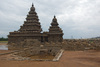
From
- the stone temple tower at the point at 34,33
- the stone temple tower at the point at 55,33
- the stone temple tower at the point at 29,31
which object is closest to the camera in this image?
the stone temple tower at the point at 55,33

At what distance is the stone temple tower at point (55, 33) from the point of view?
34.2 m

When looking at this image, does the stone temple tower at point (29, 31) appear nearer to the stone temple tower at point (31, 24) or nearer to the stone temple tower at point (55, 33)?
the stone temple tower at point (31, 24)

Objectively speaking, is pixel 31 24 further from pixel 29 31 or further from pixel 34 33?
pixel 34 33

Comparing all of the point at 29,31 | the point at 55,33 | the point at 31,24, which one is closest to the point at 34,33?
the point at 29,31

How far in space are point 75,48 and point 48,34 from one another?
12082 mm

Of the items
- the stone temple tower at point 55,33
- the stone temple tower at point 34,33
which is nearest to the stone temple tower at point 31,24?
the stone temple tower at point 34,33

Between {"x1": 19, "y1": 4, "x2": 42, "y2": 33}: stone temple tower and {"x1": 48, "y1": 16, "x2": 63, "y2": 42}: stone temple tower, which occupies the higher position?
{"x1": 19, "y1": 4, "x2": 42, "y2": 33}: stone temple tower

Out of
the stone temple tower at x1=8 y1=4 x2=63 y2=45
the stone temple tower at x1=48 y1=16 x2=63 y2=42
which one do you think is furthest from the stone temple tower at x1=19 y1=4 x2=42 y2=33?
the stone temple tower at x1=48 y1=16 x2=63 y2=42

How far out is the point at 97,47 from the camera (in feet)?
86.8

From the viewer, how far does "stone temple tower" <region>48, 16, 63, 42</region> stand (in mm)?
34219

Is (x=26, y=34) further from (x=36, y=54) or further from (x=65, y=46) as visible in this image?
(x=65, y=46)

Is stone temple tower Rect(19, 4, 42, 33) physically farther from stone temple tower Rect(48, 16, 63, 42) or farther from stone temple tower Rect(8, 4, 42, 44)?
stone temple tower Rect(48, 16, 63, 42)

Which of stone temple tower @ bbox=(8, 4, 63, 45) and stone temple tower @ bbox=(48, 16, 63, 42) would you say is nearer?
stone temple tower @ bbox=(48, 16, 63, 42)

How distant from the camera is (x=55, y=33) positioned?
1345 inches
